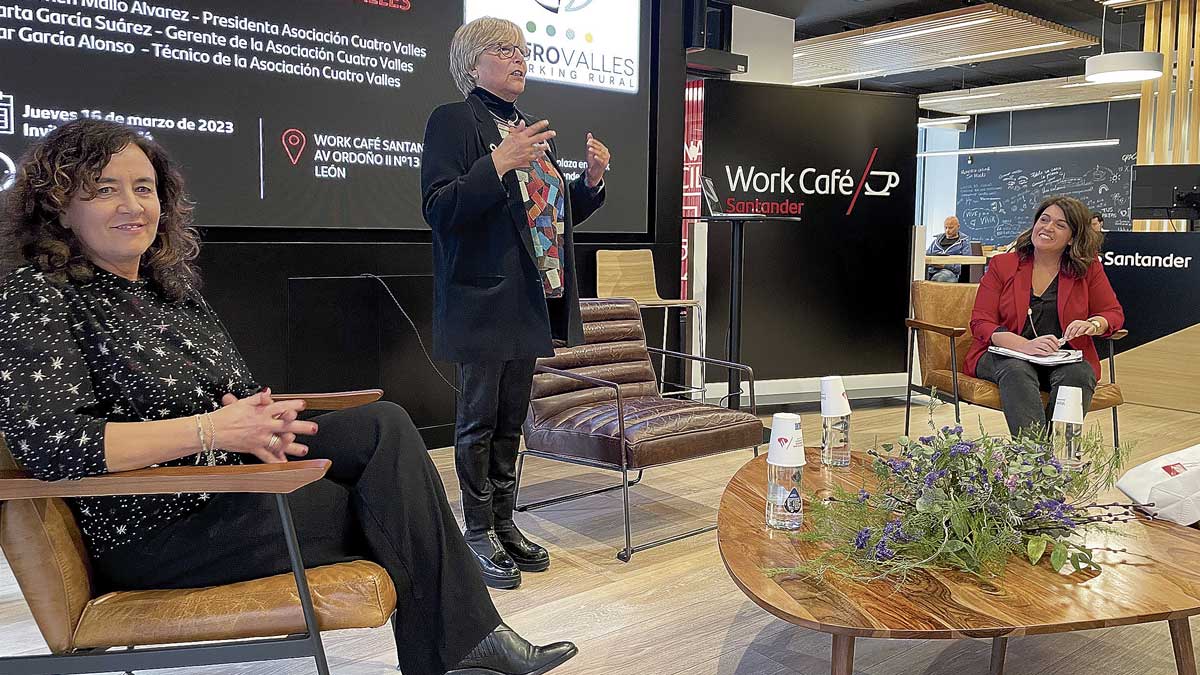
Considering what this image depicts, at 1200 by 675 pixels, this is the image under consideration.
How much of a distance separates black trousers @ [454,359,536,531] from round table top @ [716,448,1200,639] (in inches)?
41.0

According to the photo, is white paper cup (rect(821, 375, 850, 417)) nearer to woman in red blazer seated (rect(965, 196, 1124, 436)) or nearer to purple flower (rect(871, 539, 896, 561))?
purple flower (rect(871, 539, 896, 561))

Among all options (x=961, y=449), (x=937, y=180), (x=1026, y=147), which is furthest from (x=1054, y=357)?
(x=937, y=180)

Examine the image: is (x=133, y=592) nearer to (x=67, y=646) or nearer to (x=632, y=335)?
(x=67, y=646)

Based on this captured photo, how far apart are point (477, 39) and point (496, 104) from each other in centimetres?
20

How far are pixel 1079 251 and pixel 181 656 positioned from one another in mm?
3841

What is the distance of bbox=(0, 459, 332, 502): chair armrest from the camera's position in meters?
1.52

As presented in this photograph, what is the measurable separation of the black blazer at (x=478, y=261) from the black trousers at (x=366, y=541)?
83 cm

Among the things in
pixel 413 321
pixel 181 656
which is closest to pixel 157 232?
pixel 181 656

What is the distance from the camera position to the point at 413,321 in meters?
4.73

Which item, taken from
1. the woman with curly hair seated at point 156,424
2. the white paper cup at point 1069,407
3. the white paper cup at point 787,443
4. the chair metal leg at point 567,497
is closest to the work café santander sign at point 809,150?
the chair metal leg at point 567,497

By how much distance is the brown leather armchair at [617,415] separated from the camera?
10.5ft

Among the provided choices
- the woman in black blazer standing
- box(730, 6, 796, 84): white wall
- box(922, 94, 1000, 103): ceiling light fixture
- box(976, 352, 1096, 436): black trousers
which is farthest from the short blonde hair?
box(922, 94, 1000, 103): ceiling light fixture

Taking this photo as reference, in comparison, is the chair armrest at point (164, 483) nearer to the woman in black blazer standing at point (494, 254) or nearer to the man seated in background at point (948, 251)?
the woman in black blazer standing at point (494, 254)

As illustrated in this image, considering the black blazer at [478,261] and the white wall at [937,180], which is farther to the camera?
the white wall at [937,180]
